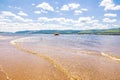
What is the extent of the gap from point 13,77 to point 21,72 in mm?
1163

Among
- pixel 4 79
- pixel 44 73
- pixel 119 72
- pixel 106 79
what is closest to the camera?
pixel 4 79

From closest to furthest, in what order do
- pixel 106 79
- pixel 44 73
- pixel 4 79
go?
pixel 4 79 < pixel 106 79 < pixel 44 73

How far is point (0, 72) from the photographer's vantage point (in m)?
10.9

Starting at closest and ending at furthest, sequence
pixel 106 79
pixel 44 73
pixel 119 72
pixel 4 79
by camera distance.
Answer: pixel 4 79 → pixel 106 79 → pixel 44 73 → pixel 119 72

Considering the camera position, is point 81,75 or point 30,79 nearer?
point 30,79

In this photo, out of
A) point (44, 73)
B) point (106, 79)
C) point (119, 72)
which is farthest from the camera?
point (119, 72)

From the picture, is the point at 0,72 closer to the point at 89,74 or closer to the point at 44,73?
the point at 44,73

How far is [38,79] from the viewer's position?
9500 millimetres

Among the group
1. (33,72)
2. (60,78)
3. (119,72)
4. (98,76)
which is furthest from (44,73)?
(119,72)

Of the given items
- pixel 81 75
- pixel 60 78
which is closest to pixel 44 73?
pixel 60 78

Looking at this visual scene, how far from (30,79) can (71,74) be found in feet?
9.50

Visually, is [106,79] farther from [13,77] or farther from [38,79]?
[13,77]

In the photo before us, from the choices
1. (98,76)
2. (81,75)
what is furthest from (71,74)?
(98,76)

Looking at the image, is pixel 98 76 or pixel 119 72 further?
pixel 119 72
